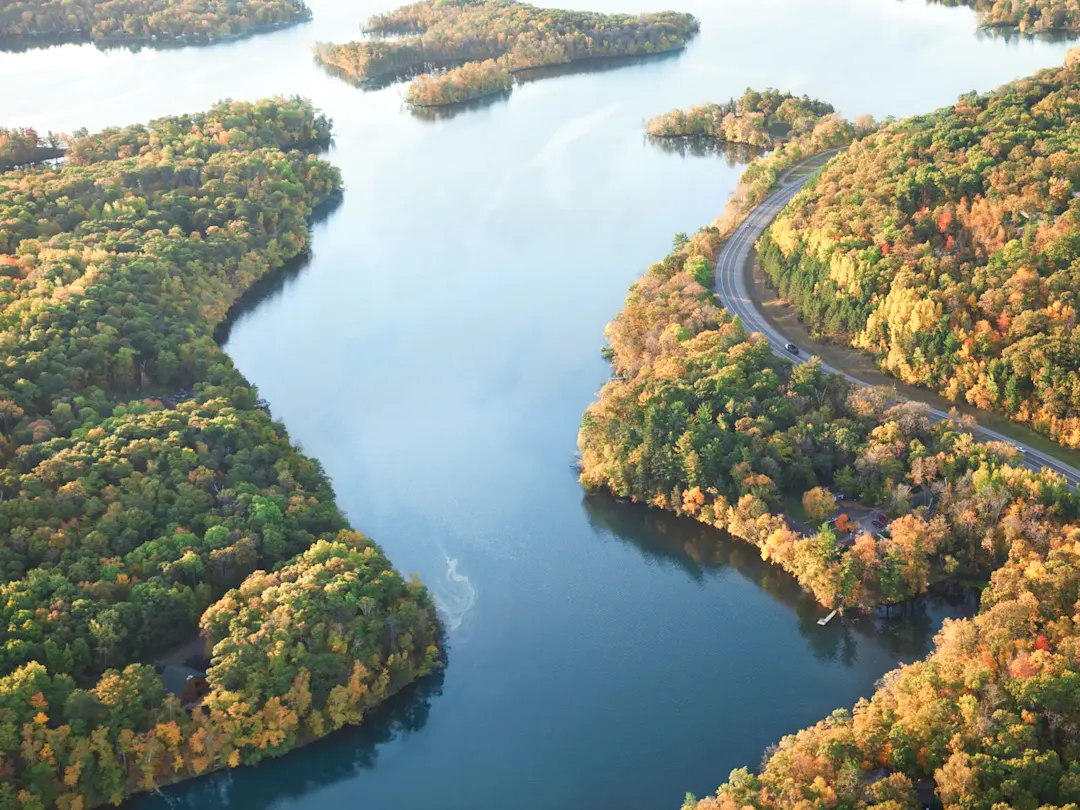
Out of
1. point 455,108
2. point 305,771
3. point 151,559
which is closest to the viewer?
point 305,771

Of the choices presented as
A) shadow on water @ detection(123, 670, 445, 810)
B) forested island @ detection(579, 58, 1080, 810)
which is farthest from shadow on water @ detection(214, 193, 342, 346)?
shadow on water @ detection(123, 670, 445, 810)

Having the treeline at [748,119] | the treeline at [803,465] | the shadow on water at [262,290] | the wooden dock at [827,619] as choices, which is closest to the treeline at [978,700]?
the treeline at [803,465]

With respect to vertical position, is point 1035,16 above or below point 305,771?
above

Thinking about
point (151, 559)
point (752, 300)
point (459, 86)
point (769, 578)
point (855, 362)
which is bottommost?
point (769, 578)

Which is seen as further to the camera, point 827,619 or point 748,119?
point 748,119

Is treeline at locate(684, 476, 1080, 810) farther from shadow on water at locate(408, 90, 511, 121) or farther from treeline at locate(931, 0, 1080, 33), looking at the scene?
treeline at locate(931, 0, 1080, 33)

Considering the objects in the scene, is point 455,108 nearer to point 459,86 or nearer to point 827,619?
point 459,86

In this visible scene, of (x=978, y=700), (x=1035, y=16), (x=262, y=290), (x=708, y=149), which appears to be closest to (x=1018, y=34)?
(x=1035, y=16)
